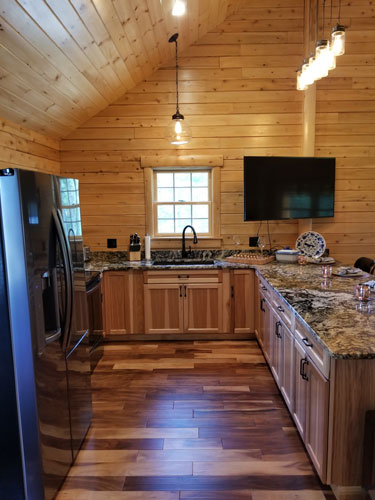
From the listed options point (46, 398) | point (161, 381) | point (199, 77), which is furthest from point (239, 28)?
point (46, 398)

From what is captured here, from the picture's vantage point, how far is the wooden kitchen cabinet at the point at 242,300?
3.82m

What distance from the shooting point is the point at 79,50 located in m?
2.65

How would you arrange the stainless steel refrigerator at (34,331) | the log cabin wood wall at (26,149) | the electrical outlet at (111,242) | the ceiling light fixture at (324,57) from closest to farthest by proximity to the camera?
1. the stainless steel refrigerator at (34,331)
2. the ceiling light fixture at (324,57)
3. the log cabin wood wall at (26,149)
4. the electrical outlet at (111,242)

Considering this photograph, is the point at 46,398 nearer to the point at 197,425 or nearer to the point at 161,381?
the point at 197,425

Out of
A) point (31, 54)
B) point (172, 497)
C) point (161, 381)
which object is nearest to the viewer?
point (172, 497)

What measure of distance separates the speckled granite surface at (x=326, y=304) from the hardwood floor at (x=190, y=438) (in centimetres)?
83

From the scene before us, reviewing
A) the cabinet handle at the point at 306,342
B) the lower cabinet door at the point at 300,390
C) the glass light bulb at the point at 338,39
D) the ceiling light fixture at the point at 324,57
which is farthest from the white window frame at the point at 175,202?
the cabinet handle at the point at 306,342

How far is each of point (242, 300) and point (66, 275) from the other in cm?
238

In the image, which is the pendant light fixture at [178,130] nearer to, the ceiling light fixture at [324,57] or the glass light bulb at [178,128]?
the glass light bulb at [178,128]

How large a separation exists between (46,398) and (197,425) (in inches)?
44.0

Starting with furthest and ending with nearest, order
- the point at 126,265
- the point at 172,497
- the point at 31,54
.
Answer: the point at 126,265, the point at 31,54, the point at 172,497

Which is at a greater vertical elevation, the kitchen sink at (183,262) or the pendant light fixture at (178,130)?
the pendant light fixture at (178,130)

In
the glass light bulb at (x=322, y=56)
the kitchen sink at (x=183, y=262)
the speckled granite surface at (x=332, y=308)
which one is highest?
the glass light bulb at (x=322, y=56)

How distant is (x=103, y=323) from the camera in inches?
153
